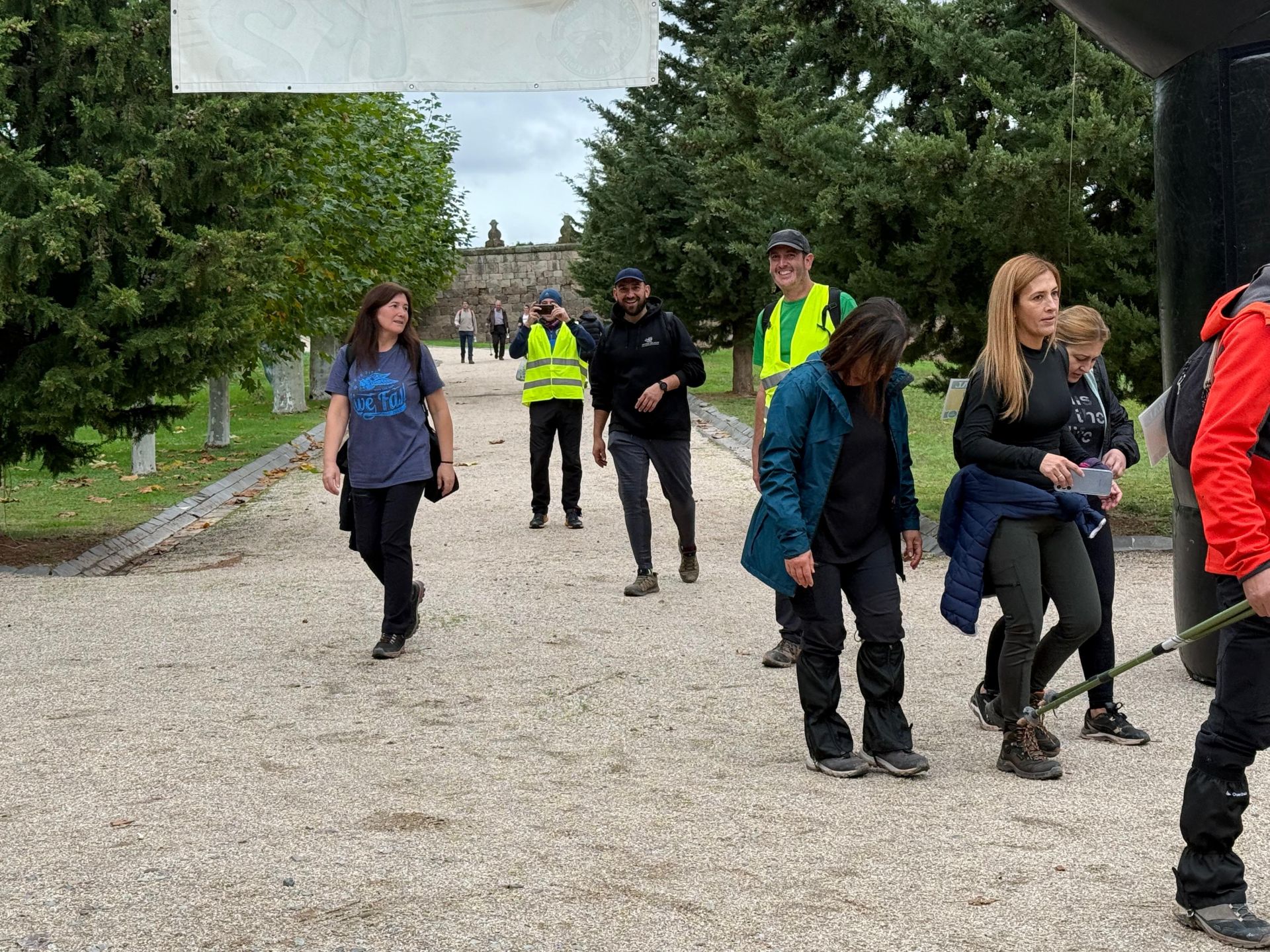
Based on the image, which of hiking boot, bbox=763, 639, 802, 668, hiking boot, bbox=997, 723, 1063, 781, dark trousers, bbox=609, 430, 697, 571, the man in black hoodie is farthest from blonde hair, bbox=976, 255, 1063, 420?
dark trousers, bbox=609, 430, 697, 571

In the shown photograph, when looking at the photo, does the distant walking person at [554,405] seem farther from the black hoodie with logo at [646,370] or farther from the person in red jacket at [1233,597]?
the person in red jacket at [1233,597]

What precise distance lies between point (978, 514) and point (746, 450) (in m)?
13.2

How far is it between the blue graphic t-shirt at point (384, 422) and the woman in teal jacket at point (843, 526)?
2.59 metres

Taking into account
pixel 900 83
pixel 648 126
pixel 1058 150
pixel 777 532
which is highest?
pixel 648 126

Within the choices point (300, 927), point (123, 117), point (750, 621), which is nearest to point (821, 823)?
point (300, 927)

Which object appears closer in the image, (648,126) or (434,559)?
(434,559)

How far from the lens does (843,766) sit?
5.36 meters

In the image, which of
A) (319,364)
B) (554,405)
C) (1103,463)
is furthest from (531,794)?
(319,364)

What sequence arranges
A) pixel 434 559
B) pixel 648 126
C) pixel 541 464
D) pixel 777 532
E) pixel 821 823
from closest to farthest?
1. pixel 821 823
2. pixel 777 532
3. pixel 434 559
4. pixel 541 464
5. pixel 648 126

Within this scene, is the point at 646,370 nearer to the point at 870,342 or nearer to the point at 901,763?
the point at 870,342

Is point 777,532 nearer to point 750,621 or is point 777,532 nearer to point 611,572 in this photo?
point 750,621

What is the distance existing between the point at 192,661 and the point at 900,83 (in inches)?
273

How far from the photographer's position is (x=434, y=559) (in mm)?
10711

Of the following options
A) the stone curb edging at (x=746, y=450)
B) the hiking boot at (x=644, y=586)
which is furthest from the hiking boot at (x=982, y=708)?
the hiking boot at (x=644, y=586)
